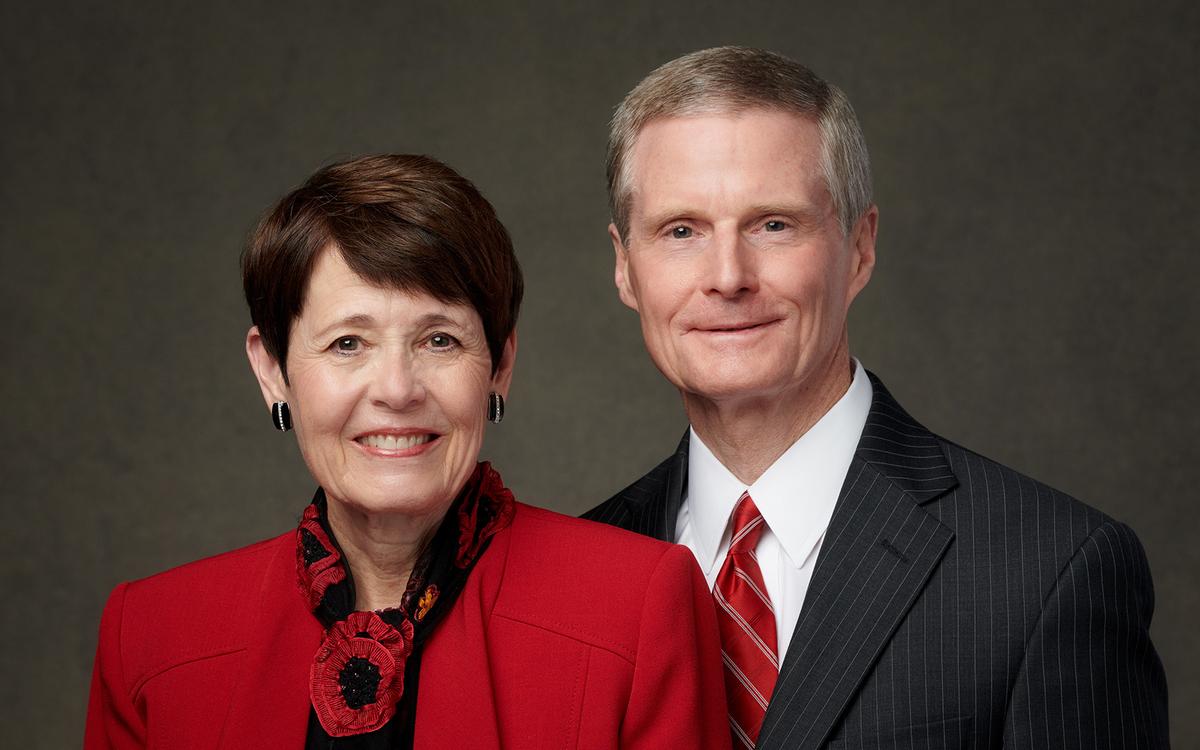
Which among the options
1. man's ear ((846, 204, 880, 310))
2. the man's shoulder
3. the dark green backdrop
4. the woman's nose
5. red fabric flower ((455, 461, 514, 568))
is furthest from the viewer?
the dark green backdrop

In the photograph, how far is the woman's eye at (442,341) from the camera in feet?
8.55

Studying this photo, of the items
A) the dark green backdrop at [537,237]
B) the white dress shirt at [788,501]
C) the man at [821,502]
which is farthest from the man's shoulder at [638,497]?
the dark green backdrop at [537,237]

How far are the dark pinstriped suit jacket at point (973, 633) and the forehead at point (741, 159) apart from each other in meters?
0.63

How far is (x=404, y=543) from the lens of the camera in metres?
2.73

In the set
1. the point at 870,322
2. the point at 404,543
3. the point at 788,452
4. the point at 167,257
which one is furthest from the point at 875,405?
the point at 167,257

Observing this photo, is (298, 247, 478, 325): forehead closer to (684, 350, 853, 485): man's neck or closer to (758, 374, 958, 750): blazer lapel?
(684, 350, 853, 485): man's neck

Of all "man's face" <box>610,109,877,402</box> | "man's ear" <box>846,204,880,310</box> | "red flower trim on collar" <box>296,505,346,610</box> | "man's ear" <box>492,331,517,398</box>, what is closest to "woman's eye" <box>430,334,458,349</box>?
"man's ear" <box>492,331,517,398</box>

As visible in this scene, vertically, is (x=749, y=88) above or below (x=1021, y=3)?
below

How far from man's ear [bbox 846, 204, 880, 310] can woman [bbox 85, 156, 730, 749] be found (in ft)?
2.67

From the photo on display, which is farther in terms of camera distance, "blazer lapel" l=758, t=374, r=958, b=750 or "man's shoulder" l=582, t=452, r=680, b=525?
"man's shoulder" l=582, t=452, r=680, b=525

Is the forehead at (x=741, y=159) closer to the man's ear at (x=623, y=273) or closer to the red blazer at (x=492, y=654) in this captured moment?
the man's ear at (x=623, y=273)

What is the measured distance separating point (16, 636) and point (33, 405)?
74 cm

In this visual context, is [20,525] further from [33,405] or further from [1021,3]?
[1021,3]

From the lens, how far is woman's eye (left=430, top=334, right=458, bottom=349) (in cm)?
261
